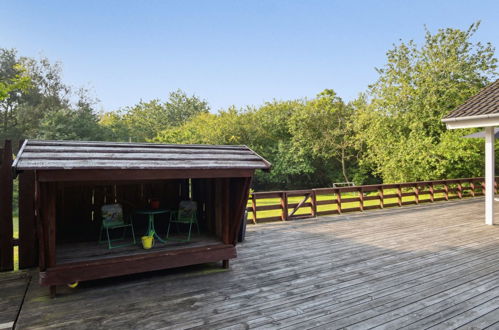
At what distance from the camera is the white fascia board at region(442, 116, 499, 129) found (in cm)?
650

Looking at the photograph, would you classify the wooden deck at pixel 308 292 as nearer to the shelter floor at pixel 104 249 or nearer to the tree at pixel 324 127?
the shelter floor at pixel 104 249

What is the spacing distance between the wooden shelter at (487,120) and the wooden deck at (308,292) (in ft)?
5.59

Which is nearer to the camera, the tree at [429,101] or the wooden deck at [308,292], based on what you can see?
the wooden deck at [308,292]

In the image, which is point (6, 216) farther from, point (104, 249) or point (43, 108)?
point (43, 108)

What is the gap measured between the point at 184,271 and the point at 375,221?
5.35 m

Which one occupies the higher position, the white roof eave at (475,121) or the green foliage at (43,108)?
the green foliage at (43,108)

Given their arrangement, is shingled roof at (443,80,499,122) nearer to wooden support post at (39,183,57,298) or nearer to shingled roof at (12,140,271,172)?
shingled roof at (12,140,271,172)

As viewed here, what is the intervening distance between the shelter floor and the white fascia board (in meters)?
6.14

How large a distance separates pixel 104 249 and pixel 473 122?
305 inches

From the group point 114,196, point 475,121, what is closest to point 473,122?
point 475,121

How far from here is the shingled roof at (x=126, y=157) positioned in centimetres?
332

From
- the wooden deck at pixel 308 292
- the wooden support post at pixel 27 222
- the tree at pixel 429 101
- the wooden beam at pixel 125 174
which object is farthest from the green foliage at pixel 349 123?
the wooden deck at pixel 308 292

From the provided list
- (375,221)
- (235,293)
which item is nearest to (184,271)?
(235,293)

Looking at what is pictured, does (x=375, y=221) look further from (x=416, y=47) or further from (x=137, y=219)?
(x=416, y=47)
